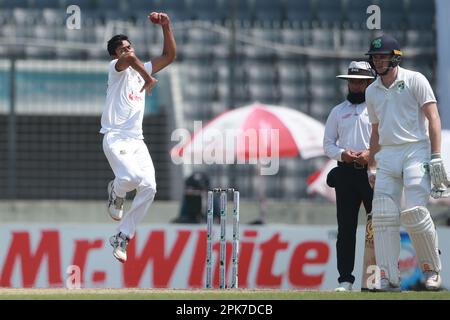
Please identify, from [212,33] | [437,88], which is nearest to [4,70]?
[212,33]

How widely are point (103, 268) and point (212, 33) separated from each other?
5091 mm

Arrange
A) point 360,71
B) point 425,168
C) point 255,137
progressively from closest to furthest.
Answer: point 425,168 < point 360,71 < point 255,137

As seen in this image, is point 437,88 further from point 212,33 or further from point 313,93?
point 212,33

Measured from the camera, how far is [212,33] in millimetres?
19609

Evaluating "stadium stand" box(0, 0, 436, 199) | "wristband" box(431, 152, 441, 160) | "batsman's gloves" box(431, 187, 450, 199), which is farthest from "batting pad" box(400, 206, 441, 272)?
"stadium stand" box(0, 0, 436, 199)

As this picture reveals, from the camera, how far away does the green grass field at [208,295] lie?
950 centimetres

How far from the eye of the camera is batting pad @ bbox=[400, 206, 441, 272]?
10234 mm

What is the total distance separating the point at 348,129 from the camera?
11594mm

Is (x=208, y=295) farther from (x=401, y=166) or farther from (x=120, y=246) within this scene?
(x=401, y=166)

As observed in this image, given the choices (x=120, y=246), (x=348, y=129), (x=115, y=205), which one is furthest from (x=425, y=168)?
(x=115, y=205)

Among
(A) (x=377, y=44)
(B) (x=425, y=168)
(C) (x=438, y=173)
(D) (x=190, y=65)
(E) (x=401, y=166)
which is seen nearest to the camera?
(C) (x=438, y=173)

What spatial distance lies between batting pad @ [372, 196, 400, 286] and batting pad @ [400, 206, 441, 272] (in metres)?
0.09

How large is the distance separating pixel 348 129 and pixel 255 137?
5.82 metres

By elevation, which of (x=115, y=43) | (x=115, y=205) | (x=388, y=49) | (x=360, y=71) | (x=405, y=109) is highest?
(x=115, y=43)
